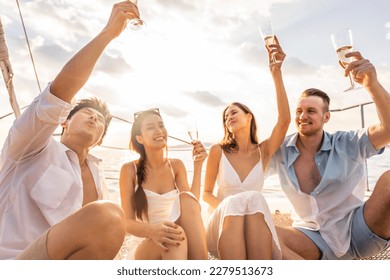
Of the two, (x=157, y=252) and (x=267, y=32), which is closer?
(x=157, y=252)

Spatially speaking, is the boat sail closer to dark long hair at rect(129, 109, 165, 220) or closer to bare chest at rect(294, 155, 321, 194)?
dark long hair at rect(129, 109, 165, 220)

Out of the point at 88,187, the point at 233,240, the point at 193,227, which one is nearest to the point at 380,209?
the point at 233,240

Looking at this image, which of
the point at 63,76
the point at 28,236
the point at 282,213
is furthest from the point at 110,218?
the point at 282,213

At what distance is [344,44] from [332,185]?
0.57m

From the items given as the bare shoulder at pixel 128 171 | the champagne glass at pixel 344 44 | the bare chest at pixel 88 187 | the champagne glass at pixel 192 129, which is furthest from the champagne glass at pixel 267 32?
the bare chest at pixel 88 187

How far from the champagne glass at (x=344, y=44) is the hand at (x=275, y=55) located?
0.25 meters

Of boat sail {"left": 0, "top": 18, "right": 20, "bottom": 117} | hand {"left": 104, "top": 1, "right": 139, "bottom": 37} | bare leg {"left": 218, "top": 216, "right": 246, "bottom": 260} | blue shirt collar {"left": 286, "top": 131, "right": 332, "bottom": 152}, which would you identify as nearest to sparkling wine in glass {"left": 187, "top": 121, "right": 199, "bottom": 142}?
blue shirt collar {"left": 286, "top": 131, "right": 332, "bottom": 152}

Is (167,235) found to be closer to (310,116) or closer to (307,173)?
(307,173)

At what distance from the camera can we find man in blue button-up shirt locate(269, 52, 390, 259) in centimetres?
144

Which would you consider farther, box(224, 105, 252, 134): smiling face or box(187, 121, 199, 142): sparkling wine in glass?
box(224, 105, 252, 134): smiling face

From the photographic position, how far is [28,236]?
39.7 inches

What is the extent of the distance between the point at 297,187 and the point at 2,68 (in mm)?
1844

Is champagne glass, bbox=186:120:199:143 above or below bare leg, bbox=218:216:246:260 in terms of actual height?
above

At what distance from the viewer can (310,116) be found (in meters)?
1.66
